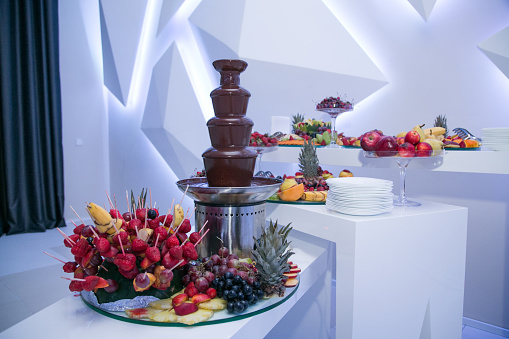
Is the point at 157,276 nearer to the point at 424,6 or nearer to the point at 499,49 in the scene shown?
the point at 499,49

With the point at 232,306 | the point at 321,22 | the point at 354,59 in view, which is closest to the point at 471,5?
the point at 354,59

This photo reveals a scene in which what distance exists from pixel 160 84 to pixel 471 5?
386 cm

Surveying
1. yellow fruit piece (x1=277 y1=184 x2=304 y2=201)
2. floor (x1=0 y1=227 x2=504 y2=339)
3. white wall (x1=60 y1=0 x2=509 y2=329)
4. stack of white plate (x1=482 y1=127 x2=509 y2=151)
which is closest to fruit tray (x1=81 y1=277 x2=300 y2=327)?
yellow fruit piece (x1=277 y1=184 x2=304 y2=201)

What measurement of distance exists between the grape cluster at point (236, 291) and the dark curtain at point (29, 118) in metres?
5.12

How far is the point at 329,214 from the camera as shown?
1.68 m

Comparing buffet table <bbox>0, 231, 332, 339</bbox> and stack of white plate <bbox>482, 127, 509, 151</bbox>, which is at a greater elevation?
stack of white plate <bbox>482, 127, 509, 151</bbox>

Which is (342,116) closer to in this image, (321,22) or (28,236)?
(321,22)

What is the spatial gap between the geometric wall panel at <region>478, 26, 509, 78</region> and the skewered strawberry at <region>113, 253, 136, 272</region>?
10.6ft

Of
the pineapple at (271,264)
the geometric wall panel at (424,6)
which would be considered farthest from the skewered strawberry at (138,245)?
the geometric wall panel at (424,6)

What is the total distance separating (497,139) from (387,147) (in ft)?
2.71

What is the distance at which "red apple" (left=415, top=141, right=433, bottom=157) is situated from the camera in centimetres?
192

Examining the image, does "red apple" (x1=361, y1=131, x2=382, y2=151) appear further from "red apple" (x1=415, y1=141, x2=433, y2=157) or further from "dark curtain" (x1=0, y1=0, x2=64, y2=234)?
"dark curtain" (x1=0, y1=0, x2=64, y2=234)

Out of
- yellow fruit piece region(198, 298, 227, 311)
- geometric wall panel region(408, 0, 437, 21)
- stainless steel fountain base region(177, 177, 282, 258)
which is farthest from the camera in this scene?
geometric wall panel region(408, 0, 437, 21)

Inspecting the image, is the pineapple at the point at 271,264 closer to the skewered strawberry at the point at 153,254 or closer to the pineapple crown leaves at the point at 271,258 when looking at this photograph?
the pineapple crown leaves at the point at 271,258
